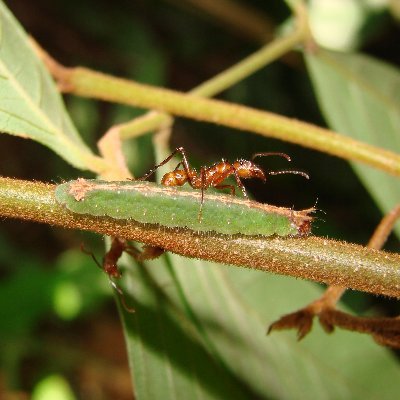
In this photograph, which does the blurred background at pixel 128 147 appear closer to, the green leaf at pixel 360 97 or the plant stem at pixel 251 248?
the green leaf at pixel 360 97

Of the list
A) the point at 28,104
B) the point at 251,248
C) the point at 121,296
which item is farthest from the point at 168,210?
the point at 28,104

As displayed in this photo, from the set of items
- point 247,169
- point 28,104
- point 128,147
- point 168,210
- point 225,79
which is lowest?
point 168,210

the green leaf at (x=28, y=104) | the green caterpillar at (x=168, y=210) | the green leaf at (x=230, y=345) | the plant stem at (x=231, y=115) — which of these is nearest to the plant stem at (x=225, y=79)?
the plant stem at (x=231, y=115)

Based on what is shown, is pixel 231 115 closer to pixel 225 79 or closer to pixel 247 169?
pixel 247 169

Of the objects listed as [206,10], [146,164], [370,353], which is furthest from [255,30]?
[370,353]

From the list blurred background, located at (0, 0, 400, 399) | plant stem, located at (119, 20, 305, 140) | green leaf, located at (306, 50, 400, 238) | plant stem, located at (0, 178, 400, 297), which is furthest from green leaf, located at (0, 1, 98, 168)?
blurred background, located at (0, 0, 400, 399)

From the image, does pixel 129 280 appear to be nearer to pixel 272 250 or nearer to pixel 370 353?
pixel 272 250

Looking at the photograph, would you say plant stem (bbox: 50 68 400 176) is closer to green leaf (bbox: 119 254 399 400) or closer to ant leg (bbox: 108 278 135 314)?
green leaf (bbox: 119 254 399 400)
